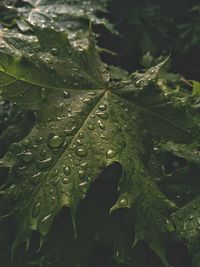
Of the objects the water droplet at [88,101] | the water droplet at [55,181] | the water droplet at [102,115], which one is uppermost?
the water droplet at [88,101]

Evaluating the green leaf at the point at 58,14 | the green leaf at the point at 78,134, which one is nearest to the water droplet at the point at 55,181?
the green leaf at the point at 78,134

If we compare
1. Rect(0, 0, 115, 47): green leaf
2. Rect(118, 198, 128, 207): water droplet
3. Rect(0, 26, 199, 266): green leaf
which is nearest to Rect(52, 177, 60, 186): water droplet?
Rect(0, 26, 199, 266): green leaf

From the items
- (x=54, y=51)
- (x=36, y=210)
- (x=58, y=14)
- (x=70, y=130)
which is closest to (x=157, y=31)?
(x=58, y=14)

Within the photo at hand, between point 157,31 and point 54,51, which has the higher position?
point 54,51

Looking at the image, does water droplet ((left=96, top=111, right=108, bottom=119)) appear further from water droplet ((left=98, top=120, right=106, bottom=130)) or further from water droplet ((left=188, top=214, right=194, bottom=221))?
water droplet ((left=188, top=214, right=194, bottom=221))

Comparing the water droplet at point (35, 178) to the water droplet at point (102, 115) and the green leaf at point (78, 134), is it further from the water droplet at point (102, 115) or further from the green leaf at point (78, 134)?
the water droplet at point (102, 115)

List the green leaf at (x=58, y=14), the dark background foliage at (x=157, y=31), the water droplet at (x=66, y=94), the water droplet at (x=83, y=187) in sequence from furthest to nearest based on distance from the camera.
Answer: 1. the dark background foliage at (x=157, y=31)
2. the green leaf at (x=58, y=14)
3. the water droplet at (x=66, y=94)
4. the water droplet at (x=83, y=187)

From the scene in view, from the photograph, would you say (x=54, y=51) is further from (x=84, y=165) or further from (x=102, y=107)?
(x=84, y=165)
